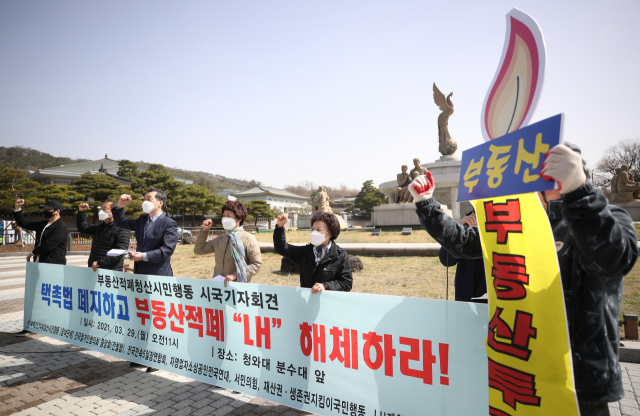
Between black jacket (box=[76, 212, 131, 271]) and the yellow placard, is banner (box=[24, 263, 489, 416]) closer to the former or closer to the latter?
the yellow placard

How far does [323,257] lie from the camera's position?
308 centimetres

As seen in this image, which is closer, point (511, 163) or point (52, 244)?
point (511, 163)

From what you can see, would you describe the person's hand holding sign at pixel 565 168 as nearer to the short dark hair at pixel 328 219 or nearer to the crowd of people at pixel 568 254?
the crowd of people at pixel 568 254

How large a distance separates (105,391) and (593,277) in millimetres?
4050

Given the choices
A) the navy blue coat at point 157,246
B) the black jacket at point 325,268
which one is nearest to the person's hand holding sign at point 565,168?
the black jacket at point 325,268

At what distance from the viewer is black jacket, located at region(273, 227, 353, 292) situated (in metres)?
3.00

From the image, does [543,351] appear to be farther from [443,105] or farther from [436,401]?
[443,105]

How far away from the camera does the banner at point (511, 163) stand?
4.53 feet

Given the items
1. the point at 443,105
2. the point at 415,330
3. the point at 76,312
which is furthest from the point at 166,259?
the point at 443,105

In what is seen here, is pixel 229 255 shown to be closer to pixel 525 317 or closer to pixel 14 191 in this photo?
pixel 525 317

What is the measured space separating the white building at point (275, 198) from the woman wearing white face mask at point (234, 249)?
211 ft

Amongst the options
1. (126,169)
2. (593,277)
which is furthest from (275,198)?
(593,277)

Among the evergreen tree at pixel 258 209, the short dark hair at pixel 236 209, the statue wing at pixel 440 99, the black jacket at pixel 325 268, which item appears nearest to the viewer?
the black jacket at pixel 325 268

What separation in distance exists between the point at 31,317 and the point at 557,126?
248 inches
